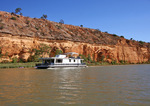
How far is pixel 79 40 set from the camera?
48.0 metres

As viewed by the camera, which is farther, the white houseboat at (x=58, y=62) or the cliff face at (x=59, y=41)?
the cliff face at (x=59, y=41)

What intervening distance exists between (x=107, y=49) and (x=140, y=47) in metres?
21.4

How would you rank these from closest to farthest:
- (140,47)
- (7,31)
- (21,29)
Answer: (7,31) < (21,29) < (140,47)

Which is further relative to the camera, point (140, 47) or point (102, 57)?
point (140, 47)

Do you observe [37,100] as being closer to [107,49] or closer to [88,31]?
[107,49]

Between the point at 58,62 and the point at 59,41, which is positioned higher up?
the point at 59,41

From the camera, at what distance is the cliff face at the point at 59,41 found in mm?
35188

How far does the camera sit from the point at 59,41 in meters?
43.6

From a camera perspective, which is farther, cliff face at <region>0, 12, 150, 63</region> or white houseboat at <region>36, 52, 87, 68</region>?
cliff face at <region>0, 12, 150, 63</region>

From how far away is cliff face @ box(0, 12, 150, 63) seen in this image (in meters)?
35.2

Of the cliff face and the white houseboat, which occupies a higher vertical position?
the cliff face

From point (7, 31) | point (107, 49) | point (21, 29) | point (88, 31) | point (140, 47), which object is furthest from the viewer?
point (140, 47)

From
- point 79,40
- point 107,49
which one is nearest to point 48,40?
point 79,40

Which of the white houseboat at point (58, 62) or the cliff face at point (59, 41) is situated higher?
the cliff face at point (59, 41)
